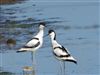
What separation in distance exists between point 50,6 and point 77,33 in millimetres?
10481

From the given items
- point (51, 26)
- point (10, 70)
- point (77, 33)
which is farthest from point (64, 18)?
point (10, 70)

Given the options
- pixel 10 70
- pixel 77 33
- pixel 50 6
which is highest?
pixel 10 70

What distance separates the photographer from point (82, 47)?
17.7 metres

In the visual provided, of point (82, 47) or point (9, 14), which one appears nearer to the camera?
point (82, 47)

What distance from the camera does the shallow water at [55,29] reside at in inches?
585

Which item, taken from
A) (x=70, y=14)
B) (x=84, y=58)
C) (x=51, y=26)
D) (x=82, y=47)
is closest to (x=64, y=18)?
(x=70, y=14)

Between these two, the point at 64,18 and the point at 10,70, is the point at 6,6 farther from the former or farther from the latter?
the point at 10,70

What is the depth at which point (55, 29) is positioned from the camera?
72.6ft

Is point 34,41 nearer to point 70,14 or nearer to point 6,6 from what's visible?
point 70,14

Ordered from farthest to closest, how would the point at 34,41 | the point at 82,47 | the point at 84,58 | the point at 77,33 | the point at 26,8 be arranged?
the point at 26,8 → the point at 77,33 → the point at 82,47 → the point at 84,58 → the point at 34,41

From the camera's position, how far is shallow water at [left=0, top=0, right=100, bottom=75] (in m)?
14.9

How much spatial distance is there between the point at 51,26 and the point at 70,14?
4.28 metres

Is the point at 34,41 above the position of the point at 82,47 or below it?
above

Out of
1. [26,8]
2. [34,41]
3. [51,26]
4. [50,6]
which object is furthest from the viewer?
[50,6]
